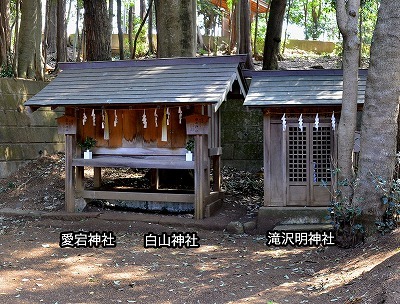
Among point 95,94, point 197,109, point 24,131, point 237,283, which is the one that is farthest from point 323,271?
point 24,131

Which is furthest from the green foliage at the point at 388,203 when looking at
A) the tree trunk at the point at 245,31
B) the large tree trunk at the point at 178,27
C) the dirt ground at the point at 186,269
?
the tree trunk at the point at 245,31

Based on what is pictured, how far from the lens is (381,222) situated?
8.66m

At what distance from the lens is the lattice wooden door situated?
429 inches

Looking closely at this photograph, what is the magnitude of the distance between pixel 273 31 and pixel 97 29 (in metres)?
5.58

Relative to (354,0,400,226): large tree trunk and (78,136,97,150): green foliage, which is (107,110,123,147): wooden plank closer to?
(78,136,97,150): green foliage

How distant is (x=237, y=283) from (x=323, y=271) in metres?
1.37

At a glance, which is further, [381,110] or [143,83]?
[143,83]

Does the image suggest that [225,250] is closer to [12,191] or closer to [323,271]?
[323,271]

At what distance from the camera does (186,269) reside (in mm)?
8477

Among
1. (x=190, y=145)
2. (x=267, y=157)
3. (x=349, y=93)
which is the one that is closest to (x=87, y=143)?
(x=190, y=145)

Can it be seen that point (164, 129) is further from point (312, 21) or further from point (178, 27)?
point (312, 21)

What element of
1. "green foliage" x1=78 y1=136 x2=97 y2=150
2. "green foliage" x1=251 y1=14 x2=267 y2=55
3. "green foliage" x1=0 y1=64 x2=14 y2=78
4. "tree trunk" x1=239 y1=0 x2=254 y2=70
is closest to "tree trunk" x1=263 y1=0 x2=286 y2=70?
"tree trunk" x1=239 y1=0 x2=254 y2=70

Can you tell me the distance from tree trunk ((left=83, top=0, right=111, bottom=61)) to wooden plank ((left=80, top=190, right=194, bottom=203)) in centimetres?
540

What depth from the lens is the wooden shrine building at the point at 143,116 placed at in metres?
11.2
